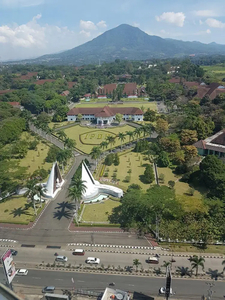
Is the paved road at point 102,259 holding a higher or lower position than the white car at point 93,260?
lower

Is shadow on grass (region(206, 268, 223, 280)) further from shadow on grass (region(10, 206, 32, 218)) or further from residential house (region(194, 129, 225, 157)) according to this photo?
residential house (region(194, 129, 225, 157))

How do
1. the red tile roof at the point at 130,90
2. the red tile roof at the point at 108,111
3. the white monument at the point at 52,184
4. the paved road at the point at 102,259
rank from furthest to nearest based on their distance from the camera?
1. the red tile roof at the point at 130,90
2. the red tile roof at the point at 108,111
3. the white monument at the point at 52,184
4. the paved road at the point at 102,259

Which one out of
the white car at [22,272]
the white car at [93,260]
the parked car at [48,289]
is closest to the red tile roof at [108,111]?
the white car at [93,260]

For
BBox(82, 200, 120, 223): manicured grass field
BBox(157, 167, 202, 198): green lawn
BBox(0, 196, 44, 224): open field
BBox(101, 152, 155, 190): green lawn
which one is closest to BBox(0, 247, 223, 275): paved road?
BBox(0, 196, 44, 224): open field

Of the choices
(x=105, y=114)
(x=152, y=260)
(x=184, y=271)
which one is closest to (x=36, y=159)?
(x=105, y=114)

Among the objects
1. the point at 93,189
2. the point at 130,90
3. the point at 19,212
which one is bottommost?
the point at 19,212

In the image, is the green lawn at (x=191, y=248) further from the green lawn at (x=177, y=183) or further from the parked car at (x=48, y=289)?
the parked car at (x=48, y=289)

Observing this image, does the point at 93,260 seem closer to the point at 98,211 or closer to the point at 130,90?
the point at 98,211
